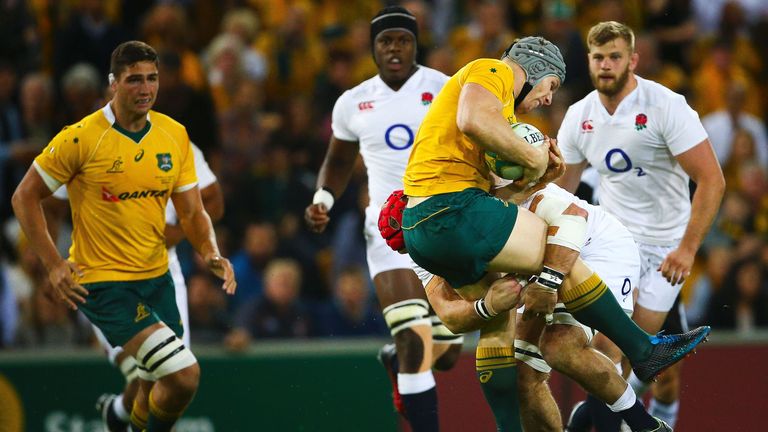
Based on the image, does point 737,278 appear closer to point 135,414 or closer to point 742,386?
point 742,386

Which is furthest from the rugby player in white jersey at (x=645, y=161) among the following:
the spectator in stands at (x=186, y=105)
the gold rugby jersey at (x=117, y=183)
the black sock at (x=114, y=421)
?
the spectator in stands at (x=186, y=105)

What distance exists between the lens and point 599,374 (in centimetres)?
721

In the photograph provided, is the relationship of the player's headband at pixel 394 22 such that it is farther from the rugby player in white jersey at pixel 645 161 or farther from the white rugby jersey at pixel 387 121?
the rugby player in white jersey at pixel 645 161

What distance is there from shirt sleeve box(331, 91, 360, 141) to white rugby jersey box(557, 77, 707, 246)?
5.09 ft

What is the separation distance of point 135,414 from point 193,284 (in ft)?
9.49

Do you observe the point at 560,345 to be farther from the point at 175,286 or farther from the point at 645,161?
the point at 175,286

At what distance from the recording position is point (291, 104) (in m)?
13.2

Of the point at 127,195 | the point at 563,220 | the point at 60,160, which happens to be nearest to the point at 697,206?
the point at 563,220

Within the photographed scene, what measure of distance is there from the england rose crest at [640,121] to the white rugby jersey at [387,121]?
1.50 m

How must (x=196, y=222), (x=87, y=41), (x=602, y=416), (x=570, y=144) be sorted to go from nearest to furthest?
(x=602, y=416) < (x=196, y=222) < (x=570, y=144) < (x=87, y=41)

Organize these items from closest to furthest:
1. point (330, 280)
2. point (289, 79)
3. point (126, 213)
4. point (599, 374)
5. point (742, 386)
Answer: point (599, 374) → point (126, 213) → point (742, 386) → point (330, 280) → point (289, 79)

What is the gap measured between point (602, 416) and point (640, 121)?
1.95m

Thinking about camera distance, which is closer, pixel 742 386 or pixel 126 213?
pixel 126 213

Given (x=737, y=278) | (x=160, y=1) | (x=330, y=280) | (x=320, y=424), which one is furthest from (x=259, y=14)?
(x=737, y=278)
